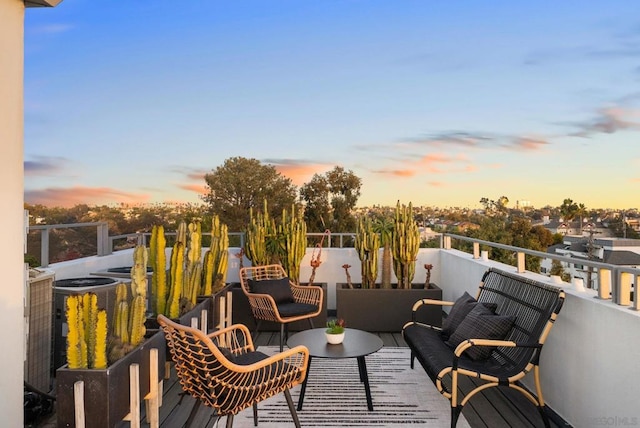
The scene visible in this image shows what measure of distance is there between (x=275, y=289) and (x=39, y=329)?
2.60 meters

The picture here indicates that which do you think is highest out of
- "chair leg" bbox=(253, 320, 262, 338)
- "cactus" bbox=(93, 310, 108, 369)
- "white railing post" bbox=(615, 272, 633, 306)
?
"white railing post" bbox=(615, 272, 633, 306)

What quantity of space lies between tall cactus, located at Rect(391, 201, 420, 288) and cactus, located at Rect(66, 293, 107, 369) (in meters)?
4.55

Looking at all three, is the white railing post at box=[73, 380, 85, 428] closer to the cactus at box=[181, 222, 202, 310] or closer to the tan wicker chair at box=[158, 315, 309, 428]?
the tan wicker chair at box=[158, 315, 309, 428]

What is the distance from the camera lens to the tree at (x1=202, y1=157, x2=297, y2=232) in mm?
20453

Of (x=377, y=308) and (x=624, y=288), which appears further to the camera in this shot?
(x=377, y=308)

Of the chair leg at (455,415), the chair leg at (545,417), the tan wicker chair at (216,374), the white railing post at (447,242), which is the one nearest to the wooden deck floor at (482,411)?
the chair leg at (545,417)

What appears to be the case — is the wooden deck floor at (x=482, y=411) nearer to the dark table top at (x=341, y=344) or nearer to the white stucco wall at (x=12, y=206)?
the dark table top at (x=341, y=344)

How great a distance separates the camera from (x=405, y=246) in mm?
6551

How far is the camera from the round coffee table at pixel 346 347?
3.69 m

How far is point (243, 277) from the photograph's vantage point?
6.05 m

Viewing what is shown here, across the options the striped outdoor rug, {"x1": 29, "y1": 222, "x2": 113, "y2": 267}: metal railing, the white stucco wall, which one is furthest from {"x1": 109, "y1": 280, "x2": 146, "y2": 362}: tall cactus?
{"x1": 29, "y1": 222, "x2": 113, "y2": 267}: metal railing

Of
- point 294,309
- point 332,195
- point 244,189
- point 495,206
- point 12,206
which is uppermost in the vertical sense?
point 244,189

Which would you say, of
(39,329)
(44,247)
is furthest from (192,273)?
(44,247)

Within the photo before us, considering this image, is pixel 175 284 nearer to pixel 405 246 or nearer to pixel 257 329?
pixel 257 329
